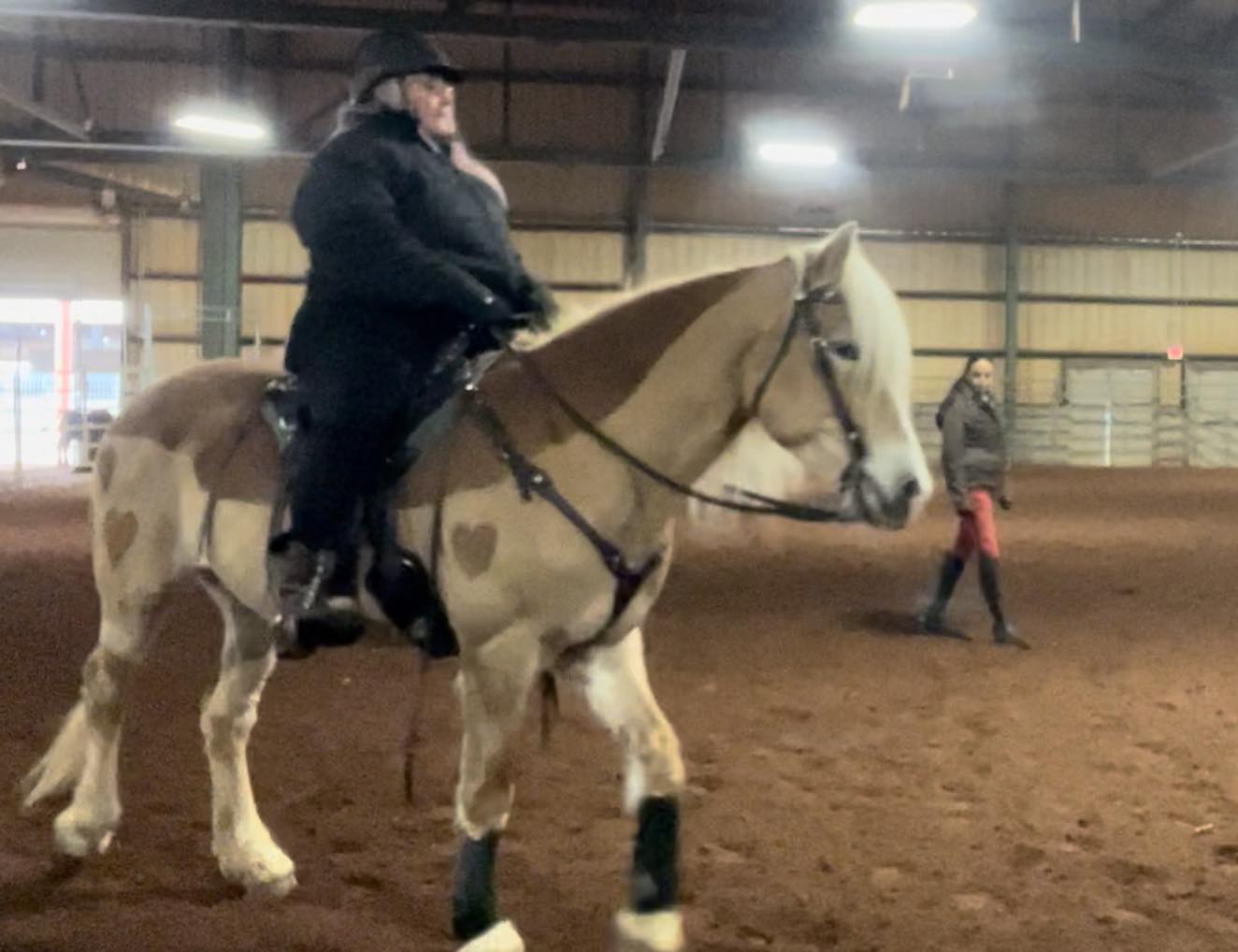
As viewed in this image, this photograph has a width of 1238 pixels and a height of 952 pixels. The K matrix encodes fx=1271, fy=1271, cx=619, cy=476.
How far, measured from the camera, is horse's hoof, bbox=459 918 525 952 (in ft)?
10.3

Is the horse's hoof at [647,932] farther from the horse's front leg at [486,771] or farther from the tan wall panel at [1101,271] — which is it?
the tan wall panel at [1101,271]

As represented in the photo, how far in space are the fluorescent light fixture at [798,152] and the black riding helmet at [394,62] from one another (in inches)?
706

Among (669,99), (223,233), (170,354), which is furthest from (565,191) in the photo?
(170,354)

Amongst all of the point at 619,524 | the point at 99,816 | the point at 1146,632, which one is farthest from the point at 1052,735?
the point at 99,816

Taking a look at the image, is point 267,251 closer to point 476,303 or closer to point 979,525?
point 979,525

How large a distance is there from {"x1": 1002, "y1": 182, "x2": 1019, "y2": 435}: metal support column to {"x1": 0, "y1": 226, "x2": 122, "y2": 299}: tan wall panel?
18.0 m

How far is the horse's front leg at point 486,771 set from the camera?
3.06 m

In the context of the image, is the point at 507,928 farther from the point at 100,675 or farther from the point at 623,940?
the point at 100,675

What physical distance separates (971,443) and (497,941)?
20.3 ft

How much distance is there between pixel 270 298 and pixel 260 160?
2.61m

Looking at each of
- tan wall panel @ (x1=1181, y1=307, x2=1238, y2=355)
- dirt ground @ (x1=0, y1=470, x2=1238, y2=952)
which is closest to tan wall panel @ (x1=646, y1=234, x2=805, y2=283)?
tan wall panel @ (x1=1181, y1=307, x2=1238, y2=355)

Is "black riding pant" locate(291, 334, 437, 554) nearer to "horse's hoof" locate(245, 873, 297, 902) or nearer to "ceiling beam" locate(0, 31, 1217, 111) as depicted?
"horse's hoof" locate(245, 873, 297, 902)

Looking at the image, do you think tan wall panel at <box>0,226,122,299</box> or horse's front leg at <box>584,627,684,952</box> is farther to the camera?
tan wall panel at <box>0,226,122,299</box>

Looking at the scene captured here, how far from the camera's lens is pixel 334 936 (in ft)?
11.4
